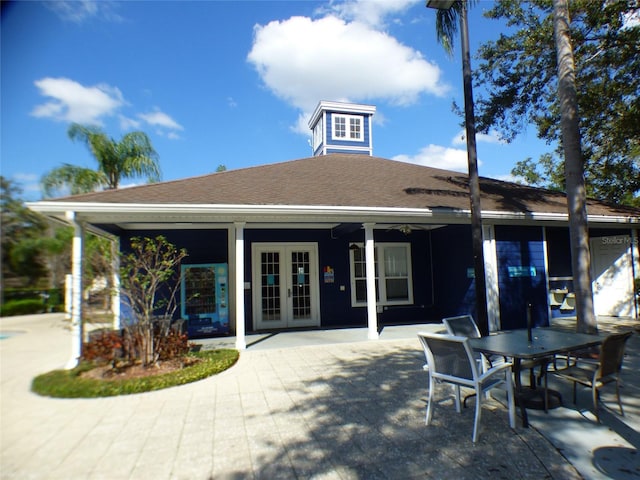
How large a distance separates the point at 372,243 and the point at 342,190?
1530mm

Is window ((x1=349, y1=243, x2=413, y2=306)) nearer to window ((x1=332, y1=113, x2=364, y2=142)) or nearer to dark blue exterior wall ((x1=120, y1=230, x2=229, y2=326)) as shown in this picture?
dark blue exterior wall ((x1=120, y1=230, x2=229, y2=326))

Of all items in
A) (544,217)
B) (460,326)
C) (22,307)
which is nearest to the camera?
(22,307)

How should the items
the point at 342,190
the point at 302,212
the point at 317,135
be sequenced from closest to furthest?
the point at 302,212 → the point at 342,190 → the point at 317,135

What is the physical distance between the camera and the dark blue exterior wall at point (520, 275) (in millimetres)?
9094

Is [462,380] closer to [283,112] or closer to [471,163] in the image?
[471,163]

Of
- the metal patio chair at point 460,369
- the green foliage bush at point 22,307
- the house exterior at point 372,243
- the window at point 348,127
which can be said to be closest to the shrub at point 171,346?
the house exterior at point 372,243

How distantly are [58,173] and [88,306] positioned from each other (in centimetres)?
333

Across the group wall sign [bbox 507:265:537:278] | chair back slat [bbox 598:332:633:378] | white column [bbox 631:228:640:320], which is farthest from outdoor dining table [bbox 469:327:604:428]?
white column [bbox 631:228:640:320]

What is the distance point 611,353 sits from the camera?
3.76 metres

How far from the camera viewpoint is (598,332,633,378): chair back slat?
3641 mm

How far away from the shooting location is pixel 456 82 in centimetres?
842

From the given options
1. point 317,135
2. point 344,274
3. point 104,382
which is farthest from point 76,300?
point 317,135

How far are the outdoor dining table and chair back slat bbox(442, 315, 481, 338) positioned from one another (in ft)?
1.53

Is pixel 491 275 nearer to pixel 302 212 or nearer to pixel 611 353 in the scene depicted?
pixel 302 212
